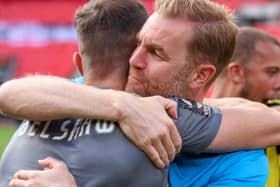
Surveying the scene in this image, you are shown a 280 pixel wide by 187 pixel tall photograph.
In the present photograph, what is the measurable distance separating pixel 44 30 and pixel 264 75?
12382mm

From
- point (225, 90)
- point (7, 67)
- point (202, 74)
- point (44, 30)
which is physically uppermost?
point (202, 74)

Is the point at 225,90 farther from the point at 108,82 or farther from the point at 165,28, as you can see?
the point at 108,82

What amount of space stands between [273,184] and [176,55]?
1002 mm

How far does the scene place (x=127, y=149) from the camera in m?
3.10

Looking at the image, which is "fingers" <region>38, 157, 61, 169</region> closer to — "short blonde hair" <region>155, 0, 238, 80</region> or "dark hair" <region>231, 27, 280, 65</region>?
"short blonde hair" <region>155, 0, 238, 80</region>

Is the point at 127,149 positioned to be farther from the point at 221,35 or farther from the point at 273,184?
the point at 273,184

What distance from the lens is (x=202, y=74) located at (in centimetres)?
353

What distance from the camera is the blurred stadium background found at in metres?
16.0

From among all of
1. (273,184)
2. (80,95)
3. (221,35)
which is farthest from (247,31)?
(80,95)

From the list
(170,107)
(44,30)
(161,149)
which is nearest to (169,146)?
(161,149)

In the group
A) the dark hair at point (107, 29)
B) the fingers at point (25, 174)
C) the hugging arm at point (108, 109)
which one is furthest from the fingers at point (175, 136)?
the fingers at point (25, 174)

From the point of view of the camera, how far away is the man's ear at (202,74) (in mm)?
3504

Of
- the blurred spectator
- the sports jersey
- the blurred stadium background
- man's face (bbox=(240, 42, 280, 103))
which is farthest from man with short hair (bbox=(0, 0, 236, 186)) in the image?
the blurred spectator

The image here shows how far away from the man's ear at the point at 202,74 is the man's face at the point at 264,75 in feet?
4.41
